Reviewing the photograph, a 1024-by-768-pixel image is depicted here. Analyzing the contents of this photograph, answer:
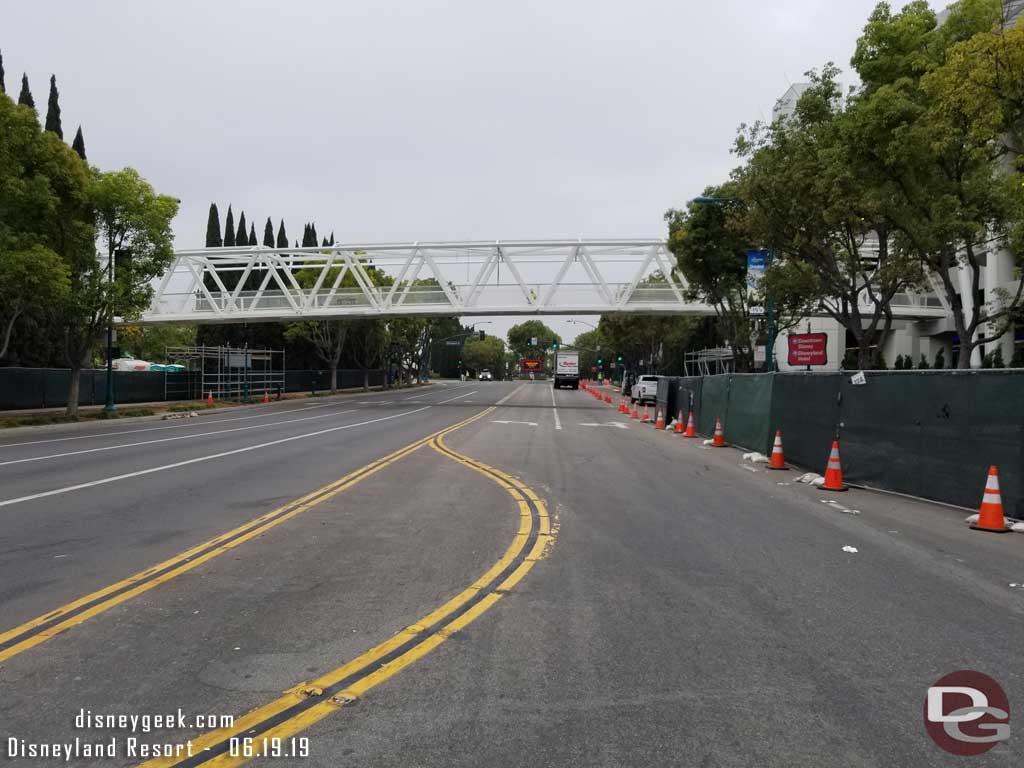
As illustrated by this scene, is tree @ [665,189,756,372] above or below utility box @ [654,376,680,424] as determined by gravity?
above

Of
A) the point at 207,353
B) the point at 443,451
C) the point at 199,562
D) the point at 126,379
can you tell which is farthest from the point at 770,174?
the point at 207,353

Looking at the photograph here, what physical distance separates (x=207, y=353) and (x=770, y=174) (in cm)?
3695

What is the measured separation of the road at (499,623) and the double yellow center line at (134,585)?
1.4 inches

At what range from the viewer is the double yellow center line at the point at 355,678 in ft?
11.5

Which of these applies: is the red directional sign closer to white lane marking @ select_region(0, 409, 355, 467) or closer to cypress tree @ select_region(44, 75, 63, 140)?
white lane marking @ select_region(0, 409, 355, 467)

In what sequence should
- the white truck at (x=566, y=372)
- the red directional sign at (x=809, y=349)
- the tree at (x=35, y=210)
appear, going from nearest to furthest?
1. the red directional sign at (x=809, y=349)
2. the tree at (x=35, y=210)
3. the white truck at (x=566, y=372)

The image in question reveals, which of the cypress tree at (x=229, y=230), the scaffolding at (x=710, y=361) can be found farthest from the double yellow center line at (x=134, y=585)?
the cypress tree at (x=229, y=230)

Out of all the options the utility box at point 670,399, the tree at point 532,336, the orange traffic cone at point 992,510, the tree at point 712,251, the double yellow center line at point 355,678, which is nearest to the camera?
the double yellow center line at point 355,678

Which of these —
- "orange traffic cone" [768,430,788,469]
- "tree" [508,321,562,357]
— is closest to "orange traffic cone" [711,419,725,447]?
"orange traffic cone" [768,430,788,469]

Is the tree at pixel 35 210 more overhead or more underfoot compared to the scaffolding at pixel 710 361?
more overhead

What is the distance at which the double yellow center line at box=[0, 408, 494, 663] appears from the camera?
16.0ft

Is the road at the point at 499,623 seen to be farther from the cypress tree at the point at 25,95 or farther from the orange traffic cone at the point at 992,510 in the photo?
the cypress tree at the point at 25,95

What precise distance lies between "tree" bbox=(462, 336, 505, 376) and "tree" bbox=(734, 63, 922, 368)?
118 metres

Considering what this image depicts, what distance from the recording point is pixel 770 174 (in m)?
18.8
